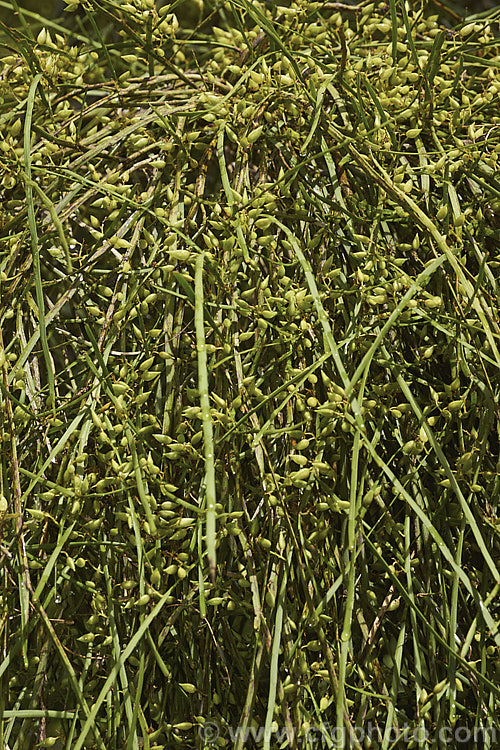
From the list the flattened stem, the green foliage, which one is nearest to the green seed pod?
the green foliage

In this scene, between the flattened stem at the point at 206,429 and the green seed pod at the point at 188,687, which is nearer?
the flattened stem at the point at 206,429

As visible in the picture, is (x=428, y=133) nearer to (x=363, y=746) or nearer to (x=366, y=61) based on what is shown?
(x=366, y=61)

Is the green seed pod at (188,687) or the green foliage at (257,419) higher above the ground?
the green foliage at (257,419)

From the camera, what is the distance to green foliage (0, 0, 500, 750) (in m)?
0.44

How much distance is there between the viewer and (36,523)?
466 millimetres

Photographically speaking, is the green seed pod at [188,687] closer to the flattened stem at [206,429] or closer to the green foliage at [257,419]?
the green foliage at [257,419]

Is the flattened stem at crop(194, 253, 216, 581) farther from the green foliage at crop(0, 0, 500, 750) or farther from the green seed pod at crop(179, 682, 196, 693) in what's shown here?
the green seed pod at crop(179, 682, 196, 693)

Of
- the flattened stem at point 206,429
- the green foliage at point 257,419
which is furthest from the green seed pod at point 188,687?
the flattened stem at point 206,429

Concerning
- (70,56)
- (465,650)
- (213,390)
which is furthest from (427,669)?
(70,56)

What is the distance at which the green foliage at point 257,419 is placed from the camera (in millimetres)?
442

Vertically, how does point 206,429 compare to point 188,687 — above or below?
above

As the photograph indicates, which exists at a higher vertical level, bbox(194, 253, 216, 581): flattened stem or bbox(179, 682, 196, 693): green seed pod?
bbox(194, 253, 216, 581): flattened stem

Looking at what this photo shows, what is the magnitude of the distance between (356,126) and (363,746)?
17.4 inches

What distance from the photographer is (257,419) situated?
18.6 inches
